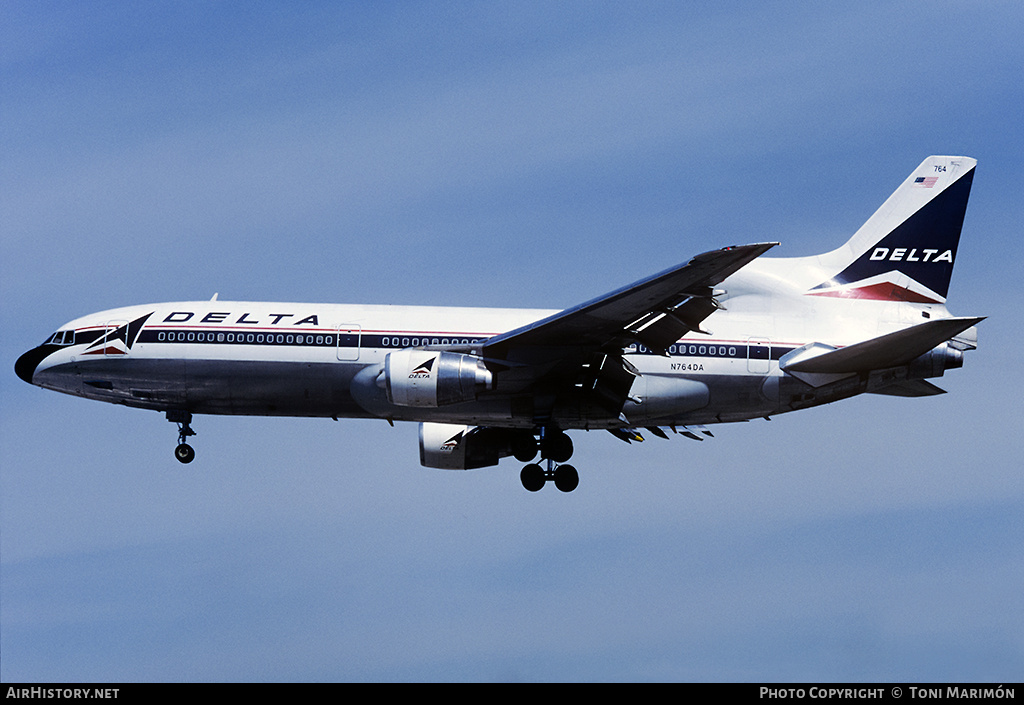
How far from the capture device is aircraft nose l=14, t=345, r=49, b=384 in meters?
39.9

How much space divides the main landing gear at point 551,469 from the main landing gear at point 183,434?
9.79m

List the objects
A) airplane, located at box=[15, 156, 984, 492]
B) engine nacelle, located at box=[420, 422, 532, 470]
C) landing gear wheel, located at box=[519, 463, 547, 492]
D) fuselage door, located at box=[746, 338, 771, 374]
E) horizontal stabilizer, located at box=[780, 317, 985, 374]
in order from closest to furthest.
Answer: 1. horizontal stabilizer, located at box=[780, 317, 985, 374]
2. airplane, located at box=[15, 156, 984, 492]
3. fuselage door, located at box=[746, 338, 771, 374]
4. landing gear wheel, located at box=[519, 463, 547, 492]
5. engine nacelle, located at box=[420, 422, 532, 470]

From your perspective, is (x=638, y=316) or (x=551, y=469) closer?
(x=638, y=316)

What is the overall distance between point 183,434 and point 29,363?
5.06 metres

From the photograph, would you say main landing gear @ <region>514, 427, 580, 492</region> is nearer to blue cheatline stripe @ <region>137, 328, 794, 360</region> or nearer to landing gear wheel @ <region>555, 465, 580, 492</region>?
landing gear wheel @ <region>555, 465, 580, 492</region>

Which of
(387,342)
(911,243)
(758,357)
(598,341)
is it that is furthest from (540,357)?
(911,243)

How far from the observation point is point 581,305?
3462 cm

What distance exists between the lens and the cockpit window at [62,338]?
39.5 metres

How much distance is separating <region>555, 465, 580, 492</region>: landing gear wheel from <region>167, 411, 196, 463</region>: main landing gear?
1077cm

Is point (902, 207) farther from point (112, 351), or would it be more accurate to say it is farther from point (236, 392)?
point (112, 351)

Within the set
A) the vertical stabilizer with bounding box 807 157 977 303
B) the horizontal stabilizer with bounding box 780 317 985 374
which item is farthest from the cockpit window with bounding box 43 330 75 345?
the vertical stabilizer with bounding box 807 157 977 303

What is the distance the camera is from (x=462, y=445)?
4194cm

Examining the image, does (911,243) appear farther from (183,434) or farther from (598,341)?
(183,434)
